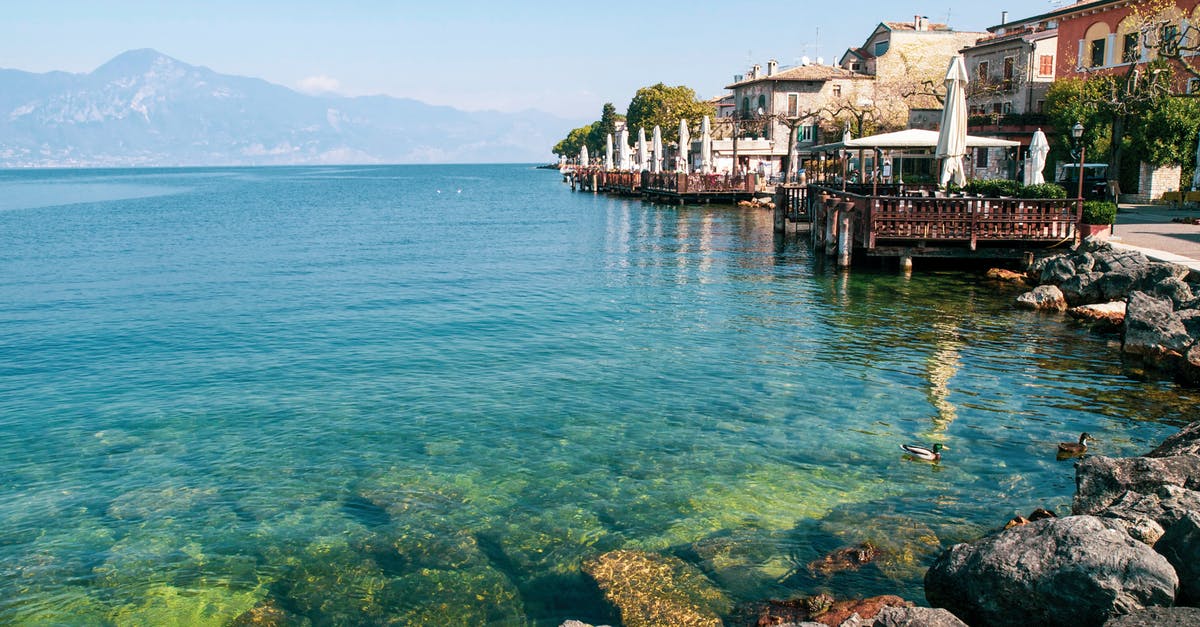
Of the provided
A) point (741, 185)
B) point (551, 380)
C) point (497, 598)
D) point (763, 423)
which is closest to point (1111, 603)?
point (497, 598)

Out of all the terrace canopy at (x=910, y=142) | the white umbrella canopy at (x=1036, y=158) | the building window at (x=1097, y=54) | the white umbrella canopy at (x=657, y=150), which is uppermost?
the building window at (x=1097, y=54)

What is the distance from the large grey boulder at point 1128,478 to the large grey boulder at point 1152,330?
8018mm

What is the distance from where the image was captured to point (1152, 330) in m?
15.7

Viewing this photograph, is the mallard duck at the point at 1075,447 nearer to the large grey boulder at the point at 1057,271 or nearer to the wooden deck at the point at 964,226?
the large grey boulder at the point at 1057,271

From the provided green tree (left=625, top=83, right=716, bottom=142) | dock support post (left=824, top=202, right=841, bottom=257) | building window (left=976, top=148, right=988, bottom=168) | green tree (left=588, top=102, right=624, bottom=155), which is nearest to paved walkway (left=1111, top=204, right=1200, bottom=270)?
dock support post (left=824, top=202, right=841, bottom=257)

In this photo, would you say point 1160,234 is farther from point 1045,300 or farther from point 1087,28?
point 1087,28

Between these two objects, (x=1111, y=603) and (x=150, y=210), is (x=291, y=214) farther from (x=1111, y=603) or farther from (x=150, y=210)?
(x=1111, y=603)

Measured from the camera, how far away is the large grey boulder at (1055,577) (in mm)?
6109

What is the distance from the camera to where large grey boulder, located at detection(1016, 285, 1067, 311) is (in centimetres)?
2061

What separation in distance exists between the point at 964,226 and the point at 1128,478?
1725 centimetres

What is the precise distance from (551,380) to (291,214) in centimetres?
5398

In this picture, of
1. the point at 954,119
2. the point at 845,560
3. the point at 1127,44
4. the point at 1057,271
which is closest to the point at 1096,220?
the point at 1057,271

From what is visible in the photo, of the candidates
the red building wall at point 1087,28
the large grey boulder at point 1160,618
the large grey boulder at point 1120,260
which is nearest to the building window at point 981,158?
the red building wall at point 1087,28

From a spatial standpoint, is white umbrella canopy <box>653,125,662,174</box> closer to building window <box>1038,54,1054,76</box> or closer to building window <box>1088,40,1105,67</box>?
building window <box>1038,54,1054,76</box>
